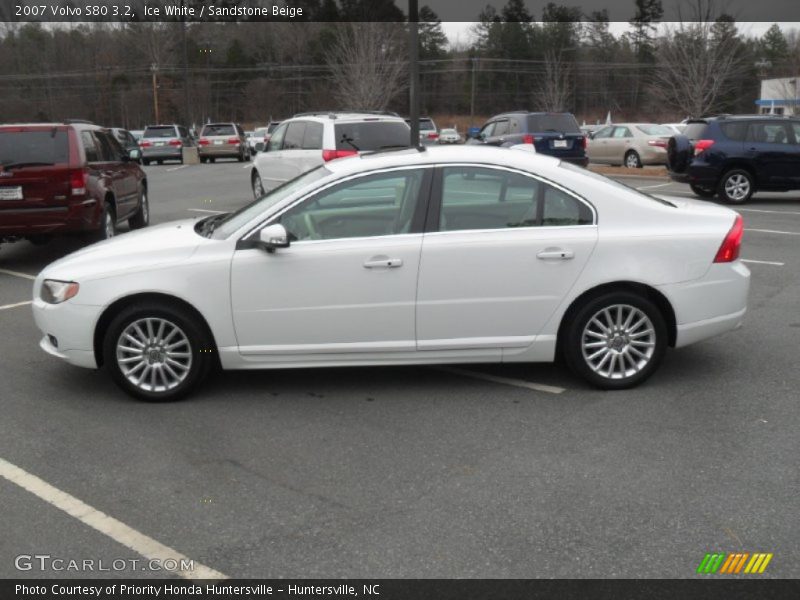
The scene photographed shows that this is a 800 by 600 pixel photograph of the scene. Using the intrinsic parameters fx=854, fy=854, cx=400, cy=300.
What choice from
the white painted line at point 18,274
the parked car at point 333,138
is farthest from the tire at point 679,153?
the white painted line at point 18,274

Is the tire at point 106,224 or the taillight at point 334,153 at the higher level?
the taillight at point 334,153

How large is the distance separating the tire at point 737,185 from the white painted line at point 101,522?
14573 mm

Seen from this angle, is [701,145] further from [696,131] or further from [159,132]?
[159,132]

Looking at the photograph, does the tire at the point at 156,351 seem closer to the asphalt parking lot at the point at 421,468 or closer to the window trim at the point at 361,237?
the asphalt parking lot at the point at 421,468

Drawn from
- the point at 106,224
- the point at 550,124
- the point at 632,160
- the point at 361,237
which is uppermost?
the point at 550,124

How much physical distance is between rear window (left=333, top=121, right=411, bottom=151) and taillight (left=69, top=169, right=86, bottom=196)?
4397 millimetres

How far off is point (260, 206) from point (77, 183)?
17.1 feet

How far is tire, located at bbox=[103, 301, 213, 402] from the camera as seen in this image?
547 centimetres

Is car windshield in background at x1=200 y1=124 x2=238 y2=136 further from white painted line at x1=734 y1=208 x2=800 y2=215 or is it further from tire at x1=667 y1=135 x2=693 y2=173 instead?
white painted line at x1=734 y1=208 x2=800 y2=215

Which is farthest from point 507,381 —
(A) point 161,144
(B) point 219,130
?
(A) point 161,144

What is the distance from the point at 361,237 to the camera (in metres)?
5.52

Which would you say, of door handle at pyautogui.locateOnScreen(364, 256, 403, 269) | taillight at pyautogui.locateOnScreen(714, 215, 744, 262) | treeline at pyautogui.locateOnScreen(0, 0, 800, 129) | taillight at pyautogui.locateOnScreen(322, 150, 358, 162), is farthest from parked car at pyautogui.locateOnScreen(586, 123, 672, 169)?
treeline at pyautogui.locateOnScreen(0, 0, 800, 129)

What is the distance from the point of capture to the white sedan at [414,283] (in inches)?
215
